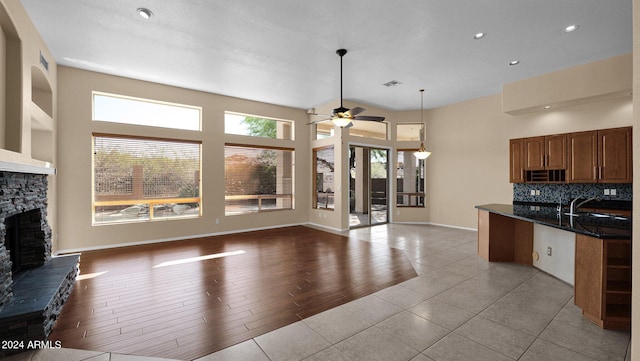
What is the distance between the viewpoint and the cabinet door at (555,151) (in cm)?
501

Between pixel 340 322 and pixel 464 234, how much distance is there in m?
5.19

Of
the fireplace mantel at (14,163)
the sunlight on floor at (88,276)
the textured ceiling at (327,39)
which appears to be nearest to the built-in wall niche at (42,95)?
the textured ceiling at (327,39)

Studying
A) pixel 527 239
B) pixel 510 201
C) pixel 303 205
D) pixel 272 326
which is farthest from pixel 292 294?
pixel 510 201

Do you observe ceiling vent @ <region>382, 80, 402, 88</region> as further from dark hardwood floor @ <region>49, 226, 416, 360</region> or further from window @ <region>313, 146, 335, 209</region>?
dark hardwood floor @ <region>49, 226, 416, 360</region>

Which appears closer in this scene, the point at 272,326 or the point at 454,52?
the point at 272,326

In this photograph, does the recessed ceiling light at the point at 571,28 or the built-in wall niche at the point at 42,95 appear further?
the built-in wall niche at the point at 42,95

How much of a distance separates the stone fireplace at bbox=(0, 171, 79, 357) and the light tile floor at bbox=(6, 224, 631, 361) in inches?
10.1

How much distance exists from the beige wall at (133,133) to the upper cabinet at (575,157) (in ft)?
18.4

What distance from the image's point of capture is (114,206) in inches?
211

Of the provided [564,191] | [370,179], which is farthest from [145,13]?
[564,191]

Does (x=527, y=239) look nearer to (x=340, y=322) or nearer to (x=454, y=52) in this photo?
(x=454, y=52)

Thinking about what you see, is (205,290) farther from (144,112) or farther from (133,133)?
(144,112)

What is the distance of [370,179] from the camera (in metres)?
7.90

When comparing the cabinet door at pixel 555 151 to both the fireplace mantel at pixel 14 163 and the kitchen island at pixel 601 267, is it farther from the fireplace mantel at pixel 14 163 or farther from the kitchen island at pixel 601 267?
the fireplace mantel at pixel 14 163
